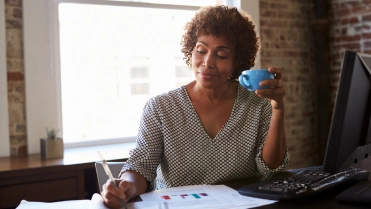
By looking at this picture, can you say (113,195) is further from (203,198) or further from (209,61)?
(209,61)

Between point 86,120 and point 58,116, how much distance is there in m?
0.24

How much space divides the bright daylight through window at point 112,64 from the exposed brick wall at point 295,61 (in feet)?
2.57

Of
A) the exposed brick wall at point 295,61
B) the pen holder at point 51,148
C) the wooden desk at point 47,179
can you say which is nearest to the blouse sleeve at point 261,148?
the wooden desk at point 47,179

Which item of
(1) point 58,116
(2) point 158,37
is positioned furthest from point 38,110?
(2) point 158,37

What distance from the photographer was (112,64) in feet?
11.7

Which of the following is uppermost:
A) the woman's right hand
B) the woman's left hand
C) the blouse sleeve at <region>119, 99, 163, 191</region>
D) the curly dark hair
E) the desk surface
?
the curly dark hair

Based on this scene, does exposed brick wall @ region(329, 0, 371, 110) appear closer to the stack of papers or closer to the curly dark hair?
the curly dark hair

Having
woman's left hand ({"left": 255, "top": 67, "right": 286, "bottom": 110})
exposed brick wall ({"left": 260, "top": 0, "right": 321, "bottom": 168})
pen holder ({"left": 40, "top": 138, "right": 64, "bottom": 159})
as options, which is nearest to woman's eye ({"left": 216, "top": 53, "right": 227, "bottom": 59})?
woman's left hand ({"left": 255, "top": 67, "right": 286, "bottom": 110})

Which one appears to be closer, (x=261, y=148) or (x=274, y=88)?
(x=274, y=88)

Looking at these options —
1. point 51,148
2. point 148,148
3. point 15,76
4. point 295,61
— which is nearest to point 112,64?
point 15,76

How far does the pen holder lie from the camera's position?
9.43 ft

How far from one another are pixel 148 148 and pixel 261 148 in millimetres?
436

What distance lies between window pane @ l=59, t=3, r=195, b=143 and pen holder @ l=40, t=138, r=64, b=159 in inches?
17.4

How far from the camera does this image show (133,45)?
3.63 meters
